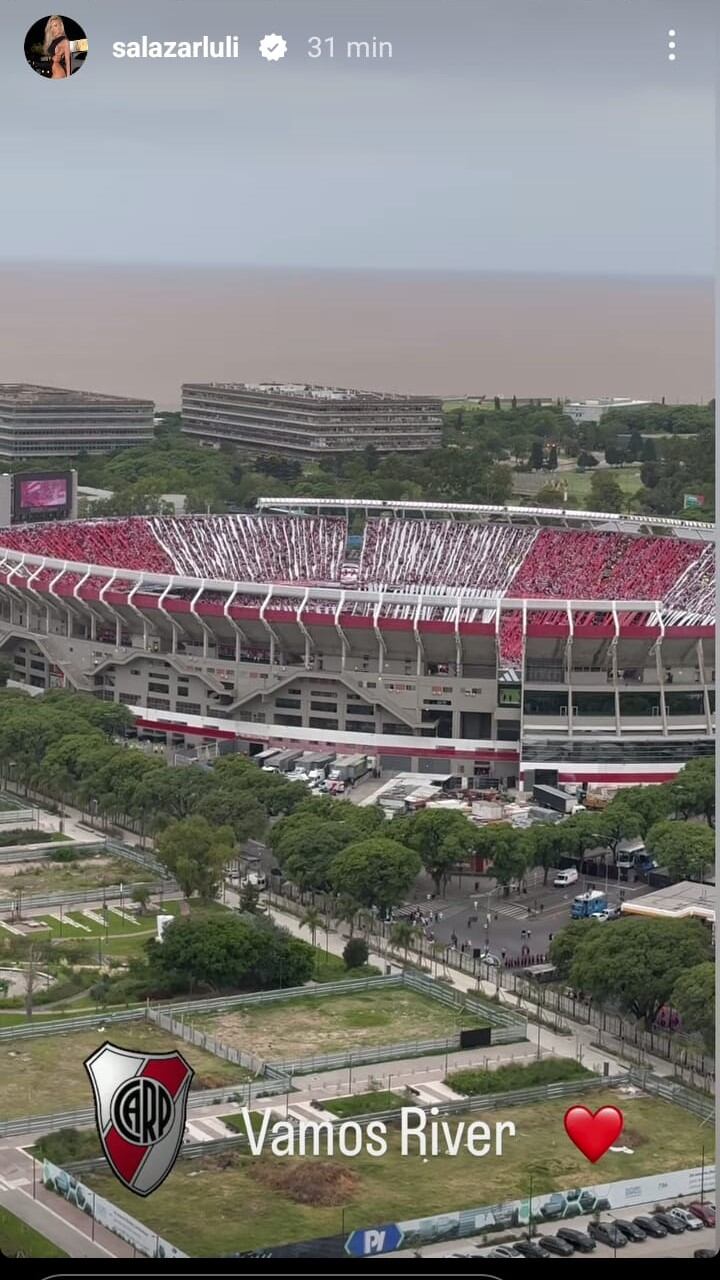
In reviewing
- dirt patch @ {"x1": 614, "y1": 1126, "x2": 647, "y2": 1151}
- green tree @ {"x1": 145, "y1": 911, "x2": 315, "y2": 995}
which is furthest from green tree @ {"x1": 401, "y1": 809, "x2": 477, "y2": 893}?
dirt patch @ {"x1": 614, "y1": 1126, "x2": 647, "y2": 1151}

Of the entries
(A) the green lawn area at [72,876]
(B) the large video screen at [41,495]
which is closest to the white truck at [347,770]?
(A) the green lawn area at [72,876]

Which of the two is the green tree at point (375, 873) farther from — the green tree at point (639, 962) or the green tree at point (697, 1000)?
the green tree at point (697, 1000)

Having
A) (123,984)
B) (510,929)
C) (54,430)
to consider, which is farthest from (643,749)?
(54,430)

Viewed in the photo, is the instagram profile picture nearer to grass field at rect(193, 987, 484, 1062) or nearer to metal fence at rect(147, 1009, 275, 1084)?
metal fence at rect(147, 1009, 275, 1084)

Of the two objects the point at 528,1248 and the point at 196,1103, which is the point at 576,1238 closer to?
the point at 528,1248

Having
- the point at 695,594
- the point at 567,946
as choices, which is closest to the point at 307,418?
the point at 695,594
